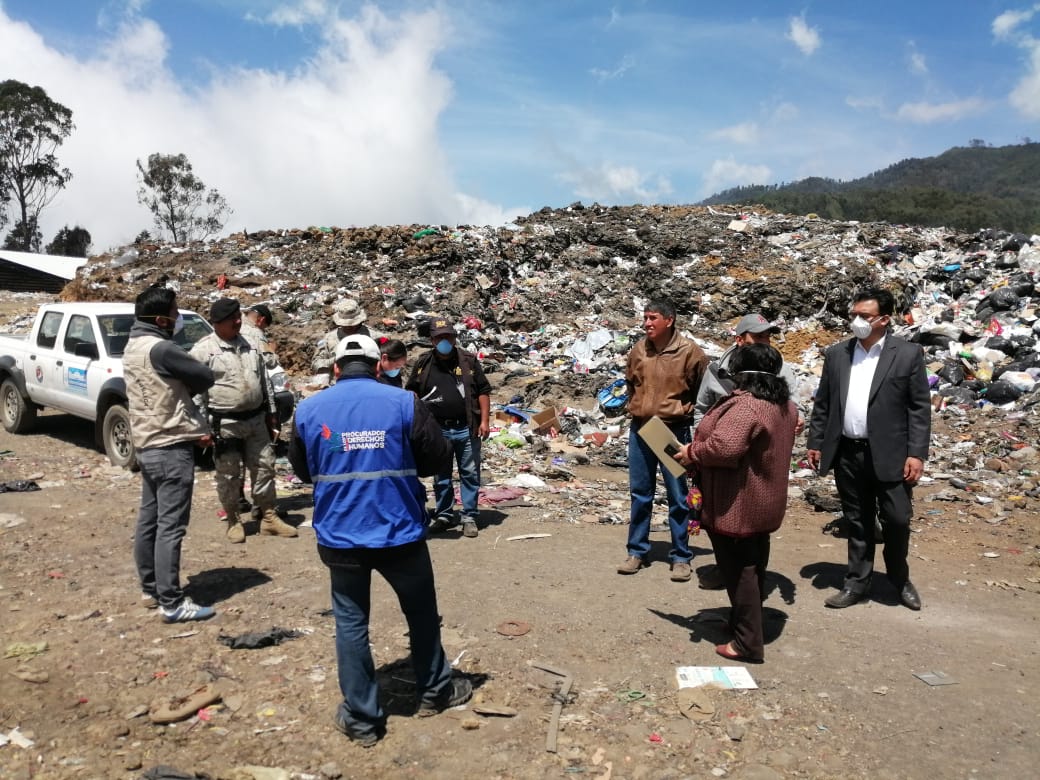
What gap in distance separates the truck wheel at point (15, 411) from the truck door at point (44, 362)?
25cm

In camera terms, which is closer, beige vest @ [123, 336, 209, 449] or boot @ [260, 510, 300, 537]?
beige vest @ [123, 336, 209, 449]

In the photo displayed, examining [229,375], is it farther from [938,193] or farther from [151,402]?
[938,193]

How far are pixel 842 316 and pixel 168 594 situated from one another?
1354 cm

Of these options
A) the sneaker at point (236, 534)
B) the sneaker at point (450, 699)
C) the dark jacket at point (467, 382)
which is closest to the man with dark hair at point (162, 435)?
the sneaker at point (236, 534)

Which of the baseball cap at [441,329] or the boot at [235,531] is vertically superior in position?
the baseball cap at [441,329]

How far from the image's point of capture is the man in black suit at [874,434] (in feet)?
14.0

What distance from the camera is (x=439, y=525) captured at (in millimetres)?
6105

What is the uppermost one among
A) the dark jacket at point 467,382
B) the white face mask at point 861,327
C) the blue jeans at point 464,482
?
the white face mask at point 861,327

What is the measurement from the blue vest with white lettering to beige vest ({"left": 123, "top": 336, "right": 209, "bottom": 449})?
1.59m

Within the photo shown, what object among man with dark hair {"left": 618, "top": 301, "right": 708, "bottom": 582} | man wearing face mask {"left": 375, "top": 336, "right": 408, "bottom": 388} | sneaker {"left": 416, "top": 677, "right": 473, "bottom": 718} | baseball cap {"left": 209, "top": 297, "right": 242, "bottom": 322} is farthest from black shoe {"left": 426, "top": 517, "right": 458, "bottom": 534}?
sneaker {"left": 416, "top": 677, "right": 473, "bottom": 718}

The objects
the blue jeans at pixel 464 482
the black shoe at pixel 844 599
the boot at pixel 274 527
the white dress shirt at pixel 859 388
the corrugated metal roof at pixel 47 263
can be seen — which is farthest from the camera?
the corrugated metal roof at pixel 47 263

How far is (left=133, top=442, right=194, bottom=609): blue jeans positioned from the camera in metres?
4.21

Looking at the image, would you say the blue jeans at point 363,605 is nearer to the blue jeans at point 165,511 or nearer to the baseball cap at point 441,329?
the blue jeans at point 165,511

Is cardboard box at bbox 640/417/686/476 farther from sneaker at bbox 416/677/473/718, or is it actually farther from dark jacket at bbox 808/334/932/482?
sneaker at bbox 416/677/473/718
